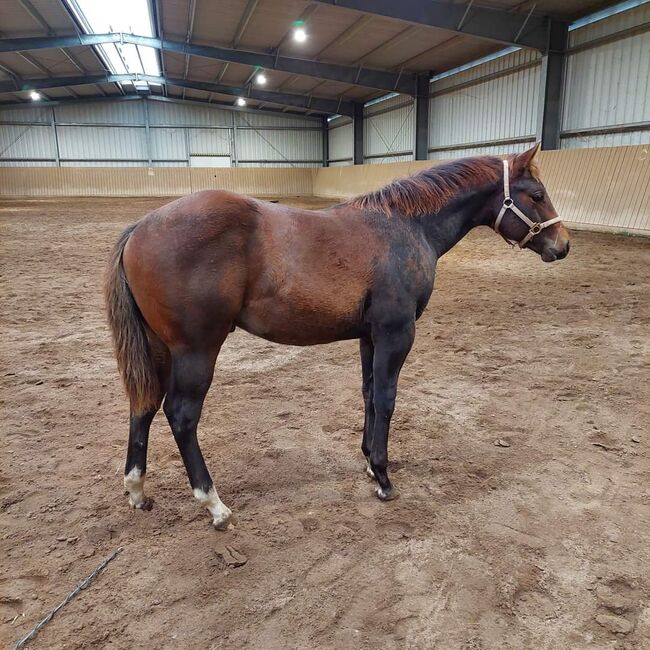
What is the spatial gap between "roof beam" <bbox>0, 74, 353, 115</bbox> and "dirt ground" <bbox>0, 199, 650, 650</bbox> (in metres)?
24.6

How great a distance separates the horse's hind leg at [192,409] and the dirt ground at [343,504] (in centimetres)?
14

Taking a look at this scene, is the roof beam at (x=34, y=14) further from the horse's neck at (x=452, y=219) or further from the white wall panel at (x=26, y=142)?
the horse's neck at (x=452, y=219)

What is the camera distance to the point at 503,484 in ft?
9.60

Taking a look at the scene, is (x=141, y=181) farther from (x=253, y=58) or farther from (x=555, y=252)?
(x=555, y=252)

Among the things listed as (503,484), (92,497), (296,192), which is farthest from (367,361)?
(296,192)

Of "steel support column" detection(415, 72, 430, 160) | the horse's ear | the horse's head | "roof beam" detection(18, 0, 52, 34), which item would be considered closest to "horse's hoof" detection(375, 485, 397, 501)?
the horse's head

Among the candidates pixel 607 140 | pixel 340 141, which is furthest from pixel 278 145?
Answer: pixel 607 140

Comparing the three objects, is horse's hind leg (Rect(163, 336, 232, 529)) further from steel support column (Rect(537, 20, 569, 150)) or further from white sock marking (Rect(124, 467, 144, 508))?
steel support column (Rect(537, 20, 569, 150))

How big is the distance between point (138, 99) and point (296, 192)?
450 inches

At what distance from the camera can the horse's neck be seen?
115 inches

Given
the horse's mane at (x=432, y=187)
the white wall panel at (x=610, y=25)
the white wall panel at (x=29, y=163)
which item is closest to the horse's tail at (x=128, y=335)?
the horse's mane at (x=432, y=187)

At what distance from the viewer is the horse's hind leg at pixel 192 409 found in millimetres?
2473

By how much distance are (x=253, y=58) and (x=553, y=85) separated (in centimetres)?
1130

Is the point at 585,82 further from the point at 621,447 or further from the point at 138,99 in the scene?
the point at 138,99
